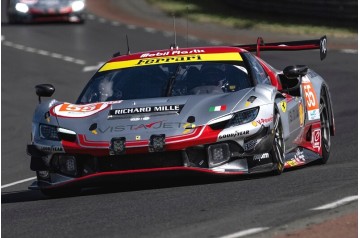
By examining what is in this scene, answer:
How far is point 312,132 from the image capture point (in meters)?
12.0

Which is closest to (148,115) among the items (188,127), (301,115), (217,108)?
(188,127)

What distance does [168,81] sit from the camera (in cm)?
1124

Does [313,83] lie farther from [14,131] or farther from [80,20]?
[80,20]

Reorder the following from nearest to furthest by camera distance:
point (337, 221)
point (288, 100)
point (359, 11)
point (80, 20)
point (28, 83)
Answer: point (337, 221) → point (288, 100) → point (28, 83) → point (359, 11) → point (80, 20)

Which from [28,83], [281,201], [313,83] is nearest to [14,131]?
[28,83]

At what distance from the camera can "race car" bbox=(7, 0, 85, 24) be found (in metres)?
35.4

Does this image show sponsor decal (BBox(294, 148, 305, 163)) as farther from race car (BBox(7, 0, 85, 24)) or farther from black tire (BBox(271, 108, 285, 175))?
race car (BBox(7, 0, 85, 24))

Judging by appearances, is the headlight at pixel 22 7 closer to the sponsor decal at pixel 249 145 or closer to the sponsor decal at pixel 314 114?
the sponsor decal at pixel 314 114

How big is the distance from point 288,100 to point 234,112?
1.30 meters

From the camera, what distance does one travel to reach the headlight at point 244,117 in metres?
10.1

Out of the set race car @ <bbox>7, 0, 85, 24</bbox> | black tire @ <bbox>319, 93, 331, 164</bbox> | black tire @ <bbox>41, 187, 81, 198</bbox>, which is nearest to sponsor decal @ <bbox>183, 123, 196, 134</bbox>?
black tire @ <bbox>41, 187, 81, 198</bbox>

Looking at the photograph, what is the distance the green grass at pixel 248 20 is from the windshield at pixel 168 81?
51.8ft

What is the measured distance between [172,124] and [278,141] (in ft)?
3.45

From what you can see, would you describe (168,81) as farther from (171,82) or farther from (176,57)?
(176,57)
